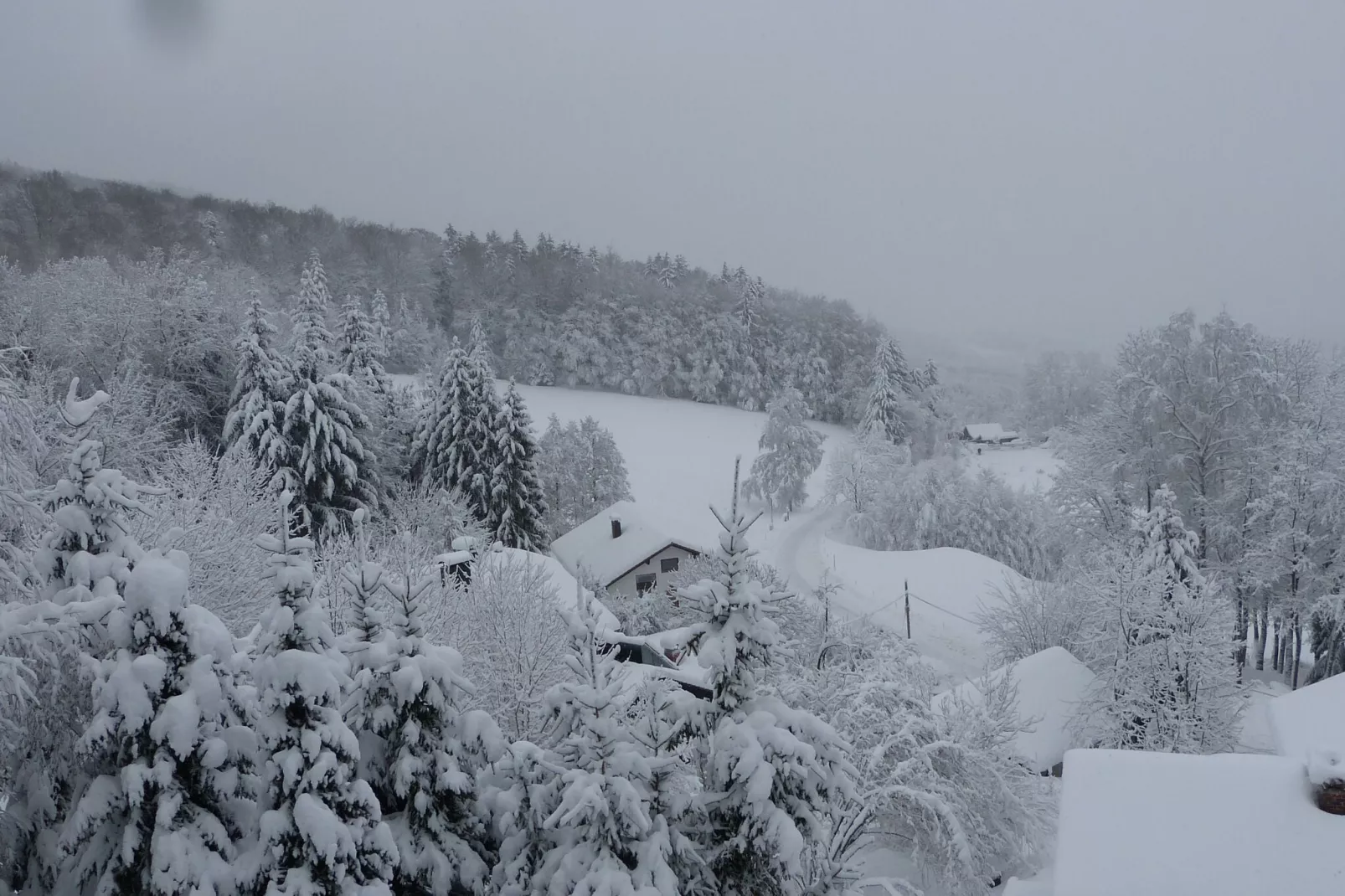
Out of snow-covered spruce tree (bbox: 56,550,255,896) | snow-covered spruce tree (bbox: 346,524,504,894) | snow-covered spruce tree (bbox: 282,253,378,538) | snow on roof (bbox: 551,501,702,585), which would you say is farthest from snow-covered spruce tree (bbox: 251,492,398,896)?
snow on roof (bbox: 551,501,702,585)

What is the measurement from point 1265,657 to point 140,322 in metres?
44.7

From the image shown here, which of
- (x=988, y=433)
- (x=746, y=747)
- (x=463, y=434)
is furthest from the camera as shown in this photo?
(x=988, y=433)

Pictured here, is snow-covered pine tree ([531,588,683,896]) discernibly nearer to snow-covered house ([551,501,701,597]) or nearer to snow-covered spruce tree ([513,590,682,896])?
snow-covered spruce tree ([513,590,682,896])

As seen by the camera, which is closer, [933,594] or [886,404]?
[933,594]

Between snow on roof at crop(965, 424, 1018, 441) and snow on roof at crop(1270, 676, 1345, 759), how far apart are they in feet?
227

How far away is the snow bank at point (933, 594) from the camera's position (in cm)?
2808

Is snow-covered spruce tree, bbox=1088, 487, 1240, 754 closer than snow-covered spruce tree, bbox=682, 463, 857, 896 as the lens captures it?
No

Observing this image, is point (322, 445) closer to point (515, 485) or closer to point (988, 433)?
point (515, 485)

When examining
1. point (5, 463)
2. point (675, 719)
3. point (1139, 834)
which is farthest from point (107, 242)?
point (1139, 834)

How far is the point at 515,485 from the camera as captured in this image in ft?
108

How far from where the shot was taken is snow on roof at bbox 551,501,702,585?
32219mm

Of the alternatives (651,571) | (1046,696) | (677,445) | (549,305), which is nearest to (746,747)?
(1046,696)

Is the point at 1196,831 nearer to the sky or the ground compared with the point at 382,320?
nearer to the ground

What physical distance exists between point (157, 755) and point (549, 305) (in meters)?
69.8
